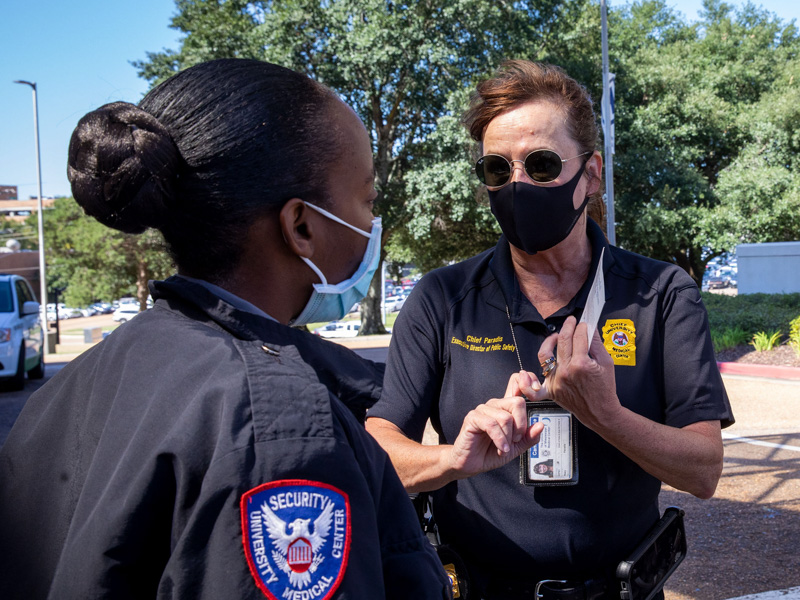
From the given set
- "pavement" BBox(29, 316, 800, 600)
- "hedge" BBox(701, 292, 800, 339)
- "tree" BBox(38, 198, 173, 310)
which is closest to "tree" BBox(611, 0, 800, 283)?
"hedge" BBox(701, 292, 800, 339)

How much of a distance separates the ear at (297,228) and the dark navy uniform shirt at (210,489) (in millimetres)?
221

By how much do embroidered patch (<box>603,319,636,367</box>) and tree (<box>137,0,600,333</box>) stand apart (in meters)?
20.5

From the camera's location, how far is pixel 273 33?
22.5 meters

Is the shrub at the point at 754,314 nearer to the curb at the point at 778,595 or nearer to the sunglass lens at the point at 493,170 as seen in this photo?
the curb at the point at 778,595

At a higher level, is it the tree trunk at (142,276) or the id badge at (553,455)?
the id badge at (553,455)

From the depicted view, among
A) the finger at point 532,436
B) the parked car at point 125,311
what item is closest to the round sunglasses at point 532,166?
the finger at point 532,436

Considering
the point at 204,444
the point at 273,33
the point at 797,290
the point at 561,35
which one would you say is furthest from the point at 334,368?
the point at 561,35

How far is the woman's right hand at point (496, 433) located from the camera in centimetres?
175

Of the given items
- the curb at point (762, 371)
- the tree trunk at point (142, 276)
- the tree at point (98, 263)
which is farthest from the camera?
the tree trunk at point (142, 276)

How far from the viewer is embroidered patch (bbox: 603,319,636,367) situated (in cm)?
208

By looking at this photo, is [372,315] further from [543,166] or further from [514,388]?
[514,388]

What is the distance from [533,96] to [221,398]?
1600mm

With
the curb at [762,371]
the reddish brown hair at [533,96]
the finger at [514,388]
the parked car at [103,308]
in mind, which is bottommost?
the parked car at [103,308]

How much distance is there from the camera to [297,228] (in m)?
1.30
